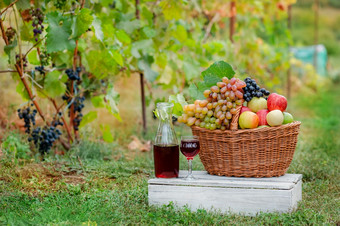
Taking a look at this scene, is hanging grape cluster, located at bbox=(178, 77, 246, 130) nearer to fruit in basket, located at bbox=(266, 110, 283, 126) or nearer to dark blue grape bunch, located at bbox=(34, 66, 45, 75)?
fruit in basket, located at bbox=(266, 110, 283, 126)

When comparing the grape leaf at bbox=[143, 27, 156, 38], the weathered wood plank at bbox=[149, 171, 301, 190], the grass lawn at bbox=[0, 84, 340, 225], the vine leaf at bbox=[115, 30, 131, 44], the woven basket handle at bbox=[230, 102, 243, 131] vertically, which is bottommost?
the grass lawn at bbox=[0, 84, 340, 225]

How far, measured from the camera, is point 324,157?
4465 millimetres

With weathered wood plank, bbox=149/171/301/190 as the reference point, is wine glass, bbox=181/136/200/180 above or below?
above

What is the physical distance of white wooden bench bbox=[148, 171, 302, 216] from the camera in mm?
2836

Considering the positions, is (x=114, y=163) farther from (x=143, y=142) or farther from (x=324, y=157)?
(x=324, y=157)

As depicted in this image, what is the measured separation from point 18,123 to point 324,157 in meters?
3.17

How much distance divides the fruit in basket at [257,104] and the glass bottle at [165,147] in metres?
0.54

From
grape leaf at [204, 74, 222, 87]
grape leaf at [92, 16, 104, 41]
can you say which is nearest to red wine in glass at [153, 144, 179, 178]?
grape leaf at [204, 74, 222, 87]

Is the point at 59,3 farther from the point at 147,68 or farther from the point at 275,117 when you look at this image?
the point at 275,117

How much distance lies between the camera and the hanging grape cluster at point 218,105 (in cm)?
297

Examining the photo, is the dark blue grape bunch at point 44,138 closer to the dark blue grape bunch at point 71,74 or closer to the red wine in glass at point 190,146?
the dark blue grape bunch at point 71,74

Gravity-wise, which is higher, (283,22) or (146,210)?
(283,22)

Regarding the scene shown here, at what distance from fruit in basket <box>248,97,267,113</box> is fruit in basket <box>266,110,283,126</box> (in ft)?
0.60

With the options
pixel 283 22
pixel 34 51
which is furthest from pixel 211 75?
pixel 283 22
